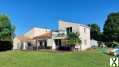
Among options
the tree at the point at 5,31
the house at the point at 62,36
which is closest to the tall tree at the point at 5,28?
the tree at the point at 5,31

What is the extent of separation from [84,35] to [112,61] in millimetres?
39294

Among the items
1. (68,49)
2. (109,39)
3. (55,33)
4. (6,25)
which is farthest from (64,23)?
(109,39)

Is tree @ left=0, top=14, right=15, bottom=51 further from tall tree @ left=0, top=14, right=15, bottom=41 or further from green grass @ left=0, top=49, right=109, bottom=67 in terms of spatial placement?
green grass @ left=0, top=49, right=109, bottom=67

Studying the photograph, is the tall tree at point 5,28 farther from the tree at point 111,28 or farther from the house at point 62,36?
the tree at point 111,28

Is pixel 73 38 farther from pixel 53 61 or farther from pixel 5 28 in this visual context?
pixel 53 61

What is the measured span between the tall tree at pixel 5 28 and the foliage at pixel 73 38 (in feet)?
46.4

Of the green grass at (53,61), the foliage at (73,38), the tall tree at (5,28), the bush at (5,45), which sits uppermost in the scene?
the tall tree at (5,28)

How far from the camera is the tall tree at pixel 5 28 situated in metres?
59.2

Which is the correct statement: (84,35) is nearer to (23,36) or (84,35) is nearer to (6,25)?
(6,25)

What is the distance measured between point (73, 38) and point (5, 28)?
50.6 feet

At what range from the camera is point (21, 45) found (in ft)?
232

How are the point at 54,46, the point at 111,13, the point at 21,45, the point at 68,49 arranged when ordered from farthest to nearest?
the point at 111,13 → the point at 21,45 → the point at 54,46 → the point at 68,49

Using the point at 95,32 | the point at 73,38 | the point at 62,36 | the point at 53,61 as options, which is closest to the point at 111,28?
the point at 95,32

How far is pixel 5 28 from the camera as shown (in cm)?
5969
